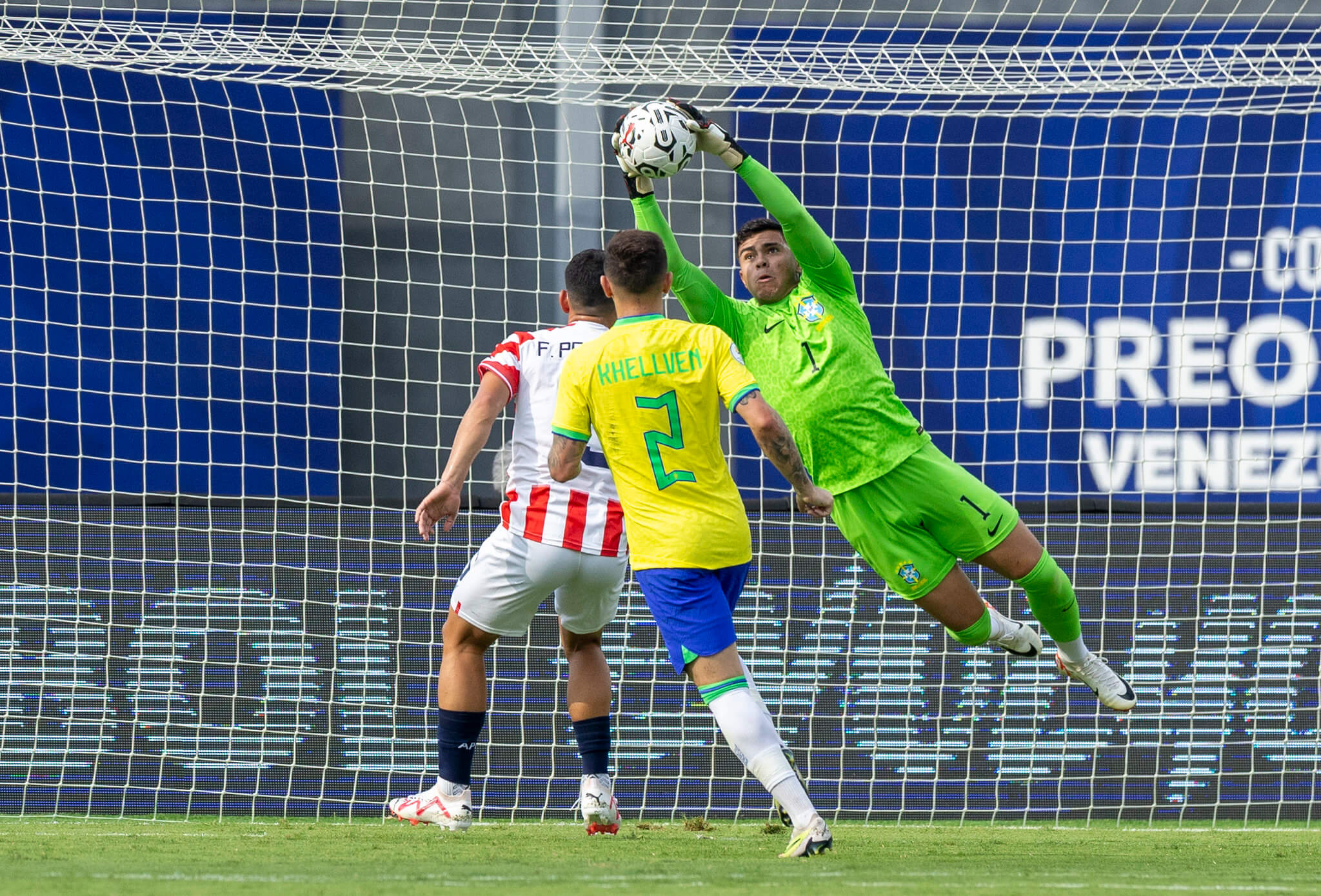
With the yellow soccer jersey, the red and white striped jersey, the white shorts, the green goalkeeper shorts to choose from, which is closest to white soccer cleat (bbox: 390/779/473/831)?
the white shorts

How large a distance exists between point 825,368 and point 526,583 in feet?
4.12

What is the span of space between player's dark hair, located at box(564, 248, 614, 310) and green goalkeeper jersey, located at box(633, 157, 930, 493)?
301 millimetres

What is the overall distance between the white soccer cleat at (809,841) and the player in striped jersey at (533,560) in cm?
125

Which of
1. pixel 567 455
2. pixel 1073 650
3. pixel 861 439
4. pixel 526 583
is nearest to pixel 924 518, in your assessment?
pixel 861 439

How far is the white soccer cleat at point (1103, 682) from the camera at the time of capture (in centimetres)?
532

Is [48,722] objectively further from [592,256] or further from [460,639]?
[592,256]

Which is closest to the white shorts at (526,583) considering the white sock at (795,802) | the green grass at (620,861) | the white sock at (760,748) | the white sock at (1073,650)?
the green grass at (620,861)

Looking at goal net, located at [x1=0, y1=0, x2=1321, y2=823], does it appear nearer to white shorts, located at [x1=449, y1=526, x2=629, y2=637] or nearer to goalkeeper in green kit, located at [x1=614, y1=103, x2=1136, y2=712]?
white shorts, located at [x1=449, y1=526, x2=629, y2=637]

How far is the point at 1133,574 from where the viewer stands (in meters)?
6.69

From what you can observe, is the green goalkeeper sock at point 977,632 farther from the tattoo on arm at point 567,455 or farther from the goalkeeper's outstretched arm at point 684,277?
the tattoo on arm at point 567,455

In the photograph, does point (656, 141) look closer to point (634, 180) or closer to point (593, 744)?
point (634, 180)

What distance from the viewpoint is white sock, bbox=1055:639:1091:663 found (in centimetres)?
532

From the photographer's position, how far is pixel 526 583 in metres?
5.08

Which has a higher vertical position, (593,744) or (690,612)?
(690,612)
